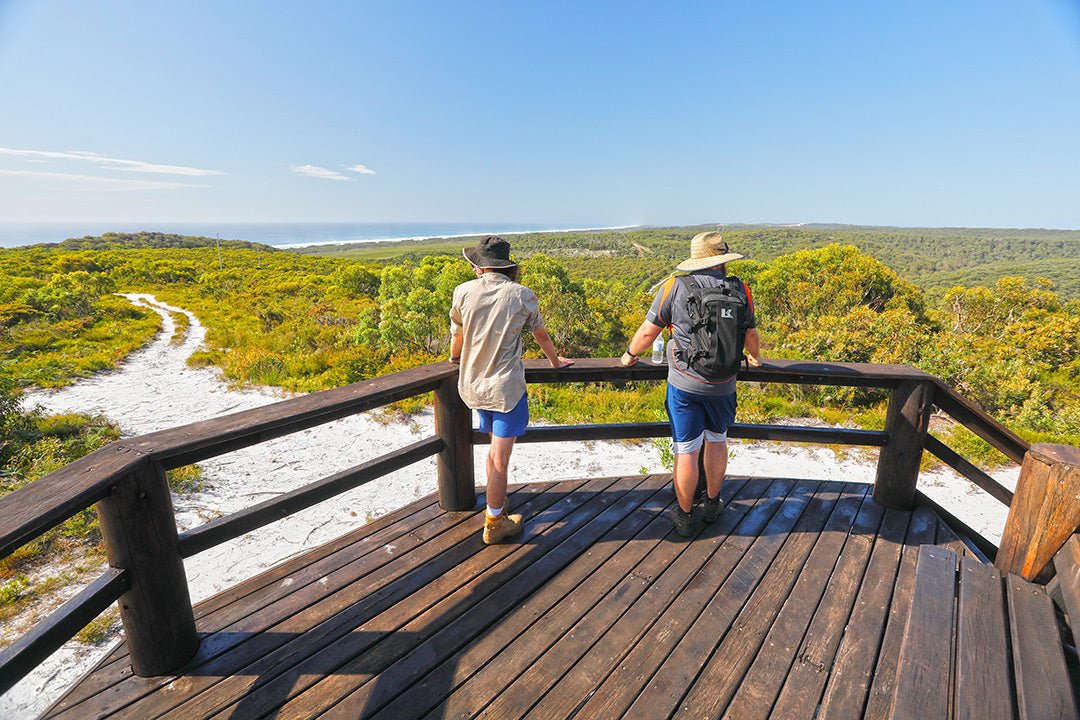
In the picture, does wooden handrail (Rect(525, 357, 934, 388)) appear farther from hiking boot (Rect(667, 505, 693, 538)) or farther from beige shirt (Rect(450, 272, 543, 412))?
hiking boot (Rect(667, 505, 693, 538))

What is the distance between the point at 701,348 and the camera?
2217 millimetres

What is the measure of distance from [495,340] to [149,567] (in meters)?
1.51

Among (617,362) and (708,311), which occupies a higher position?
(708,311)

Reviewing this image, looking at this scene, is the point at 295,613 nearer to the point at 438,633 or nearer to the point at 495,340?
the point at 438,633

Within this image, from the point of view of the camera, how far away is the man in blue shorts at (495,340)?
2225 millimetres

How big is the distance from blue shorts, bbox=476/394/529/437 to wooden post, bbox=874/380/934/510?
81.1 inches

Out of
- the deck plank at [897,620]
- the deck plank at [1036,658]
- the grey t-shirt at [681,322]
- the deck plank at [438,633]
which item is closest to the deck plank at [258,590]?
the deck plank at [438,633]

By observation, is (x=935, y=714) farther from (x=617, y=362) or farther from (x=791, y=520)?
(x=617, y=362)

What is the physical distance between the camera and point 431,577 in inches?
89.6

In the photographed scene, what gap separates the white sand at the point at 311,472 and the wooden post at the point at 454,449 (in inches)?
76.6

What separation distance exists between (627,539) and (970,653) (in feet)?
4.57

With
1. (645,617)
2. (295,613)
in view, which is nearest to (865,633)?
(645,617)

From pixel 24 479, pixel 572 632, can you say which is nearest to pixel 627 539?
pixel 572 632

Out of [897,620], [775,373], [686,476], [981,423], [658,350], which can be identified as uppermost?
[658,350]
